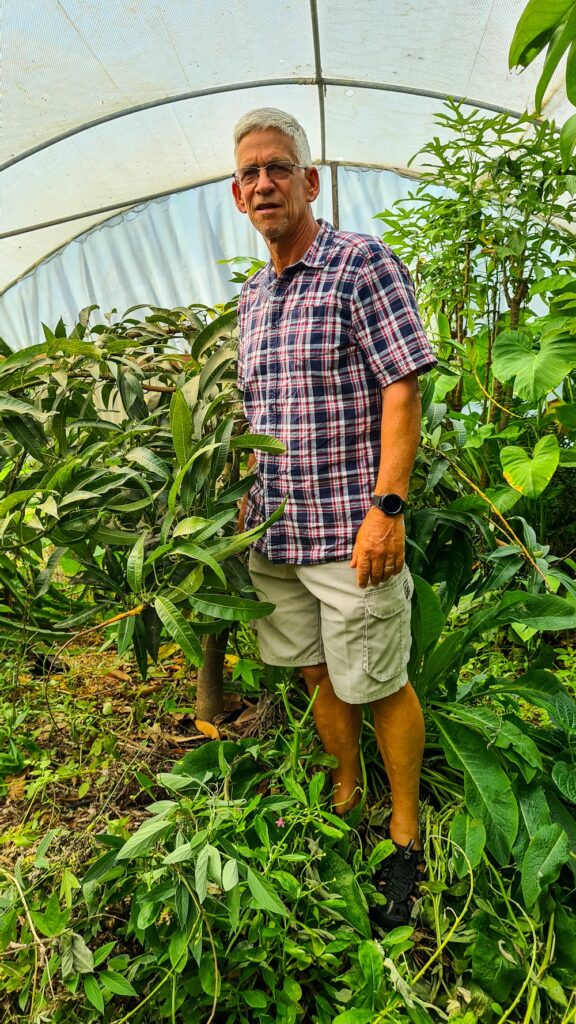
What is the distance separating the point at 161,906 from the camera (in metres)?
1.14

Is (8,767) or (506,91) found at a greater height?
(506,91)

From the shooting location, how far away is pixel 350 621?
4.56ft

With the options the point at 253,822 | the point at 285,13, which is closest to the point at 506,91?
the point at 285,13

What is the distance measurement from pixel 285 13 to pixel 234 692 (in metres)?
2.92

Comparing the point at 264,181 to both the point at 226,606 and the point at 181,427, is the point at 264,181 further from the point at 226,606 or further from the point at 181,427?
the point at 226,606

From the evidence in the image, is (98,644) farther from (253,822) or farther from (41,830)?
(253,822)

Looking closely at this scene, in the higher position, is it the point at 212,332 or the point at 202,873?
the point at 212,332

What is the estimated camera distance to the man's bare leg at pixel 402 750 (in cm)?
144

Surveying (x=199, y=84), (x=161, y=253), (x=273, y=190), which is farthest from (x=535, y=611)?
(x=161, y=253)

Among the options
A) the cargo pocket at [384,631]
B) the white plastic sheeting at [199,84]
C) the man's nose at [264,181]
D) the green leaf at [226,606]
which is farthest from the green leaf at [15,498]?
the white plastic sheeting at [199,84]

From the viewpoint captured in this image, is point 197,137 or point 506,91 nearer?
point 506,91

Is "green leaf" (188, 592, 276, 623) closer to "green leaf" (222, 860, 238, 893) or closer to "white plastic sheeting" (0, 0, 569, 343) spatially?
"green leaf" (222, 860, 238, 893)

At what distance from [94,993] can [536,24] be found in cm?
143

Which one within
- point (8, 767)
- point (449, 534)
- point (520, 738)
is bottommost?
point (8, 767)
